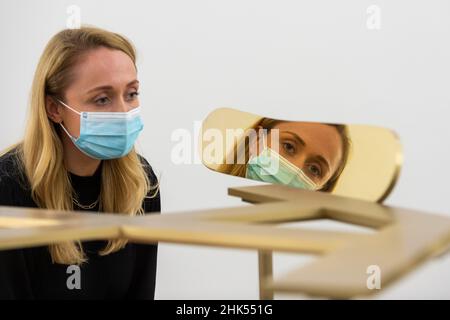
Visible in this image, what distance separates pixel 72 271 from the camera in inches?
55.0

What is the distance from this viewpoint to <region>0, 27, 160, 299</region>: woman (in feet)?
4.45

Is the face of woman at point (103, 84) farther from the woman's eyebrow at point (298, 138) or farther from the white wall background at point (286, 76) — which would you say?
the white wall background at point (286, 76)

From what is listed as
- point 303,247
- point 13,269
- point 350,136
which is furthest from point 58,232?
point 13,269

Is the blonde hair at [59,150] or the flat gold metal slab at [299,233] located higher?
the blonde hair at [59,150]

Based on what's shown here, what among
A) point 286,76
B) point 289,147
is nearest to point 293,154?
point 289,147

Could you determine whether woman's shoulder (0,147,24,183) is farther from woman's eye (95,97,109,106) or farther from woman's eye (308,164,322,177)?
woman's eye (308,164,322,177)

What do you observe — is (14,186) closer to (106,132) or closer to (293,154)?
(106,132)

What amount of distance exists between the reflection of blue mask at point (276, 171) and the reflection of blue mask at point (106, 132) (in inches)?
11.1

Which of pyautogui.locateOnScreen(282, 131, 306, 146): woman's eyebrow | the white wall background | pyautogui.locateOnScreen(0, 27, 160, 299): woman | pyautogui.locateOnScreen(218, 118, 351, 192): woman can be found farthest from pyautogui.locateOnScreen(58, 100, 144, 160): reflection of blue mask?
the white wall background

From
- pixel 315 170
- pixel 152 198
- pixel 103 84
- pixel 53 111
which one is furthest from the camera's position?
pixel 152 198

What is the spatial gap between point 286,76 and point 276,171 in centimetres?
127

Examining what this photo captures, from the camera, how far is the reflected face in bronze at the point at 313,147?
111 cm

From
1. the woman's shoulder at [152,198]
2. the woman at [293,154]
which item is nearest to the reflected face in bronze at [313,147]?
the woman at [293,154]

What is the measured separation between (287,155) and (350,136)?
0.10m
